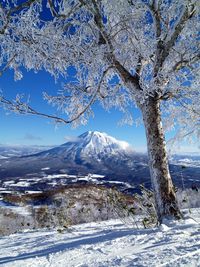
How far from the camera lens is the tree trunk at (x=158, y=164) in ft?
20.0

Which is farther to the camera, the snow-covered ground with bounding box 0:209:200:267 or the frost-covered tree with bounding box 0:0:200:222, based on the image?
the frost-covered tree with bounding box 0:0:200:222

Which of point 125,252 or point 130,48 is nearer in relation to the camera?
point 125,252

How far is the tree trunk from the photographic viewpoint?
20.0 feet

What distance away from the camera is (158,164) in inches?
249

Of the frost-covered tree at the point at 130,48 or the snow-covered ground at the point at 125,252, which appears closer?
the snow-covered ground at the point at 125,252

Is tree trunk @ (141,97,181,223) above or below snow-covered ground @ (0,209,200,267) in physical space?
above

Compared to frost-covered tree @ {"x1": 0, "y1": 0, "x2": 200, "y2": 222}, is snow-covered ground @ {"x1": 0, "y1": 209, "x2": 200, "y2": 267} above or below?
below

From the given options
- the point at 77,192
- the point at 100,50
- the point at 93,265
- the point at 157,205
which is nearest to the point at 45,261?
the point at 93,265

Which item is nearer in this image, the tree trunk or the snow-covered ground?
the snow-covered ground

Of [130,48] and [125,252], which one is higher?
[130,48]

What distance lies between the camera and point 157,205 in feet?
20.5

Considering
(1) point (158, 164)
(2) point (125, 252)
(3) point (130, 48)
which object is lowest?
(2) point (125, 252)

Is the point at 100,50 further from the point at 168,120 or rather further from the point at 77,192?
the point at 77,192

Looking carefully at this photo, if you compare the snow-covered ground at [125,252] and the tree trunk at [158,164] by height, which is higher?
the tree trunk at [158,164]
